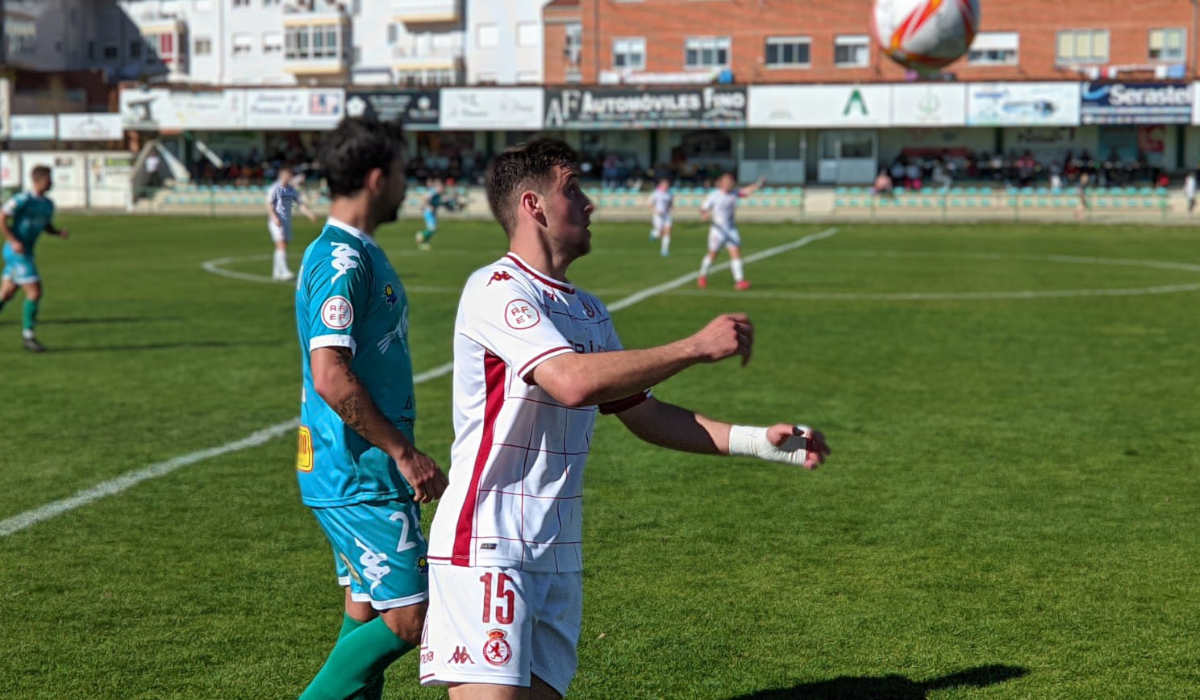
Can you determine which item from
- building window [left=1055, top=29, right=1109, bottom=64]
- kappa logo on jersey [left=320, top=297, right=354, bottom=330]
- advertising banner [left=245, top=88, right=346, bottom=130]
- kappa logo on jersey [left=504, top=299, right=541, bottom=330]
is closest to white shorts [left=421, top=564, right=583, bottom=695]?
kappa logo on jersey [left=504, top=299, right=541, bottom=330]

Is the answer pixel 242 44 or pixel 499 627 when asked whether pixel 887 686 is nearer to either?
pixel 499 627

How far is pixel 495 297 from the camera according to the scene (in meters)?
3.78

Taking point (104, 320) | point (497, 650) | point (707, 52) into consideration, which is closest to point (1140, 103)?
→ point (707, 52)

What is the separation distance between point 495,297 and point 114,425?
8681 millimetres

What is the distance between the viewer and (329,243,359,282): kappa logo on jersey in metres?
4.48

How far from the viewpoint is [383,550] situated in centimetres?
448

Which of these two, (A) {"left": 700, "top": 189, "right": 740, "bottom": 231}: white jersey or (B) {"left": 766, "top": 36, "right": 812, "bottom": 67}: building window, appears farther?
(B) {"left": 766, "top": 36, "right": 812, "bottom": 67}: building window

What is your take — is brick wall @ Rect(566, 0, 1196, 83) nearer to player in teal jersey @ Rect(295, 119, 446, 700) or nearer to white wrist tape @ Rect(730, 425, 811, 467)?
player in teal jersey @ Rect(295, 119, 446, 700)

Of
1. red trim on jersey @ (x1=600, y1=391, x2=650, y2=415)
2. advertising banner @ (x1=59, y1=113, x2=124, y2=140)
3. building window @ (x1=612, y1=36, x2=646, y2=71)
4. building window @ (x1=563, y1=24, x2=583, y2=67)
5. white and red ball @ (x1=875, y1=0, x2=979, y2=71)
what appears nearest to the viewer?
red trim on jersey @ (x1=600, y1=391, x2=650, y2=415)

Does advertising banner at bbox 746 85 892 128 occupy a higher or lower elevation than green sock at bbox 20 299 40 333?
higher

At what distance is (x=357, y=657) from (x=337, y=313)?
1.19 meters

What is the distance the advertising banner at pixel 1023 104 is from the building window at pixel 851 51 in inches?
581

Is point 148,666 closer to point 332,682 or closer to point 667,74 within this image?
point 332,682

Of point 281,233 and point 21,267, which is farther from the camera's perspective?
point 21,267
